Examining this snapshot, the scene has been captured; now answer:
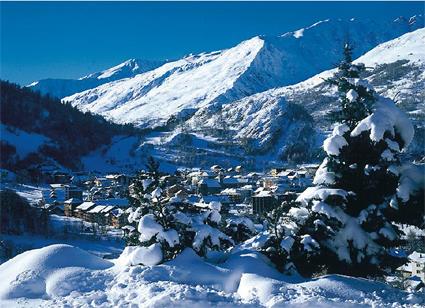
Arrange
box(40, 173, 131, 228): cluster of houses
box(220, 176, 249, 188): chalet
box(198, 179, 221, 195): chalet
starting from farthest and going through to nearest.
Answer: box(220, 176, 249, 188): chalet
box(198, 179, 221, 195): chalet
box(40, 173, 131, 228): cluster of houses

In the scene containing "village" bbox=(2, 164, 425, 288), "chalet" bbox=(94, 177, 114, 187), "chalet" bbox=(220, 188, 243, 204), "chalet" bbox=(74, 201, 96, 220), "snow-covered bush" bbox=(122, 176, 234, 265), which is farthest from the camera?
"chalet" bbox=(94, 177, 114, 187)

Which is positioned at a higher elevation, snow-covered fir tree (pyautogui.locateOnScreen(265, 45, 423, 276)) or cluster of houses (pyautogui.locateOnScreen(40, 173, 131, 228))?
snow-covered fir tree (pyautogui.locateOnScreen(265, 45, 423, 276))

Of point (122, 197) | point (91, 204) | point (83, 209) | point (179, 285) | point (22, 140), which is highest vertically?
point (22, 140)

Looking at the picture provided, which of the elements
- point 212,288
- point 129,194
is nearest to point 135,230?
point 129,194

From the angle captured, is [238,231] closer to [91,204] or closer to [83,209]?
[83,209]

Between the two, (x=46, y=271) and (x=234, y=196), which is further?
(x=234, y=196)

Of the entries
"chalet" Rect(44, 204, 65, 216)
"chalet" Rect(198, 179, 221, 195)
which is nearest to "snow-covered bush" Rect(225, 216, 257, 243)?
"chalet" Rect(44, 204, 65, 216)

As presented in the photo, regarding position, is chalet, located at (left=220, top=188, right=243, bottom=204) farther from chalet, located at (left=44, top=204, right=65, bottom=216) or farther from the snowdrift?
the snowdrift

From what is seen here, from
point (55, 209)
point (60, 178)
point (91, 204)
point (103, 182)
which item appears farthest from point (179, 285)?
point (60, 178)
